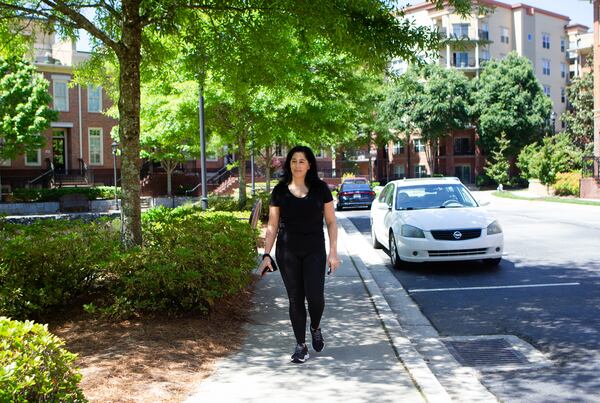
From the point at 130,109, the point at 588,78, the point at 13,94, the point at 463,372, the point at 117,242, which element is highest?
the point at 588,78

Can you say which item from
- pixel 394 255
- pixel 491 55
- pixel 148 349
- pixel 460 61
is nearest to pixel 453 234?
pixel 394 255

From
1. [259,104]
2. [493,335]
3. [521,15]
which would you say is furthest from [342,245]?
[521,15]

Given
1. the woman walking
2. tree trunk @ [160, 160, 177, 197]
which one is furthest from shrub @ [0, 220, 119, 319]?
tree trunk @ [160, 160, 177, 197]

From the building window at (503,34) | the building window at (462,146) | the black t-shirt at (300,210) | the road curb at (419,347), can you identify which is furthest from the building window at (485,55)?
the black t-shirt at (300,210)

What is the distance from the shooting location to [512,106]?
191 feet

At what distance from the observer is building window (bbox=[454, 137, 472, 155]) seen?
216 ft

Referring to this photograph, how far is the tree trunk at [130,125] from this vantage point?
309 inches

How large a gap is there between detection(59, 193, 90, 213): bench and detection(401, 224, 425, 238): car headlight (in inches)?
1082

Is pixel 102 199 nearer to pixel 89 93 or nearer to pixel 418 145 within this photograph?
pixel 89 93

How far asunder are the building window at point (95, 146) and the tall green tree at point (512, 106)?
115 ft

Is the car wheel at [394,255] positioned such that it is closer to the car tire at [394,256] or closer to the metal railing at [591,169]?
the car tire at [394,256]

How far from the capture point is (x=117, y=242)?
302 inches

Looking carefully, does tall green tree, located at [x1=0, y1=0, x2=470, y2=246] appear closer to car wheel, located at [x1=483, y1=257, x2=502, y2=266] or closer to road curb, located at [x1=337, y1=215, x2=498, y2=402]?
road curb, located at [x1=337, y1=215, x2=498, y2=402]

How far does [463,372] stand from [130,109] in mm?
5109
